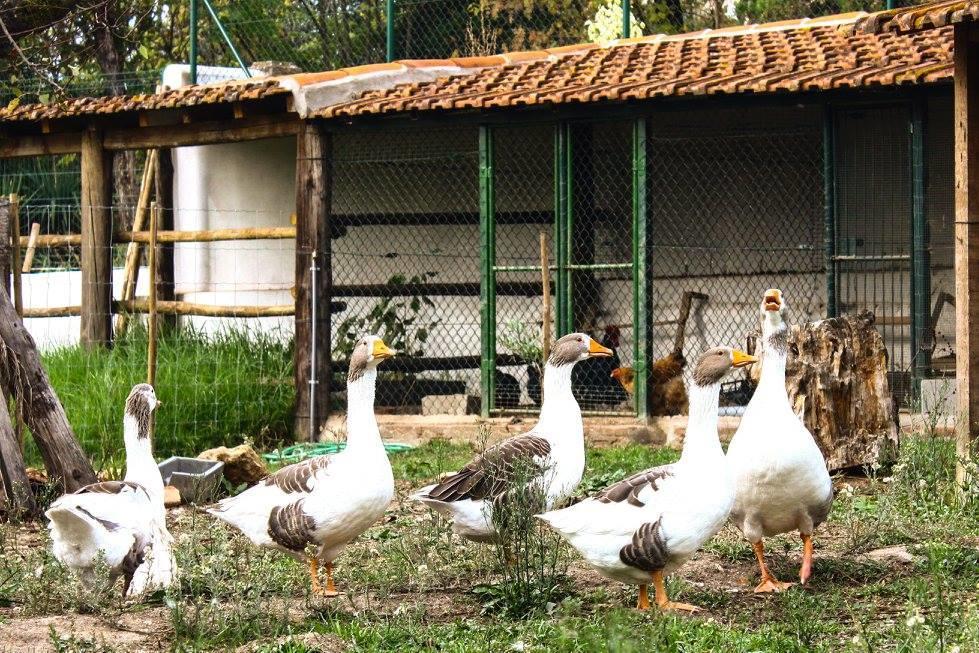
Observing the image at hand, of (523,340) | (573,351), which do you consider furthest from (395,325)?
(573,351)

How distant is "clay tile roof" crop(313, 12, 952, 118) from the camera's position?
12.4 meters

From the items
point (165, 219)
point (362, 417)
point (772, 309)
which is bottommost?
point (362, 417)

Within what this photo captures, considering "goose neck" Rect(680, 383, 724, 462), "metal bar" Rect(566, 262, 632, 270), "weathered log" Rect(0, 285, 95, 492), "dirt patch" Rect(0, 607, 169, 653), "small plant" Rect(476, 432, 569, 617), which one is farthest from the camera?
"metal bar" Rect(566, 262, 632, 270)

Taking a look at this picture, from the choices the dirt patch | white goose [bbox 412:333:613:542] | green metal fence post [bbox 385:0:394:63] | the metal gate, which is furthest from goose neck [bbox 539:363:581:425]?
green metal fence post [bbox 385:0:394:63]

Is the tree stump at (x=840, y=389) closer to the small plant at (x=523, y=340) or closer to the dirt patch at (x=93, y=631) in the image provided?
the small plant at (x=523, y=340)

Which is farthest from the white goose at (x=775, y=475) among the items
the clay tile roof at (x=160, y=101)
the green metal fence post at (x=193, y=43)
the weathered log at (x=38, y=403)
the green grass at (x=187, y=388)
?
the green metal fence post at (x=193, y=43)

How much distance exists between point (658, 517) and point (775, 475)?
927 millimetres

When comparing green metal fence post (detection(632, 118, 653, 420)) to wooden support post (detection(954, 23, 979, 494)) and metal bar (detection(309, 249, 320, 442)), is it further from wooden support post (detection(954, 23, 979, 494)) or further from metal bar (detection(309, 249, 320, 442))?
wooden support post (detection(954, 23, 979, 494))

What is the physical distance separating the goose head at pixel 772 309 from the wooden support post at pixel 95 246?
10.0m

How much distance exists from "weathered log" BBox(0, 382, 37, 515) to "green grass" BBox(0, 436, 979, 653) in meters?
0.37

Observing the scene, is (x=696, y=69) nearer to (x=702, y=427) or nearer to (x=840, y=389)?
(x=840, y=389)

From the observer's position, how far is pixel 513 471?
704 cm

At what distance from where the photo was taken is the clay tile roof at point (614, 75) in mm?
12539

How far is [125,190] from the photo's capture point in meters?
26.2
